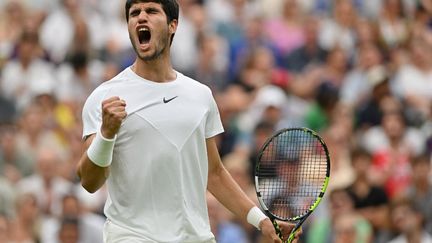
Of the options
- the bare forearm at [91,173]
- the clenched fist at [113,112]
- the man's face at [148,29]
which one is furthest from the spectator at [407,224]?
the clenched fist at [113,112]

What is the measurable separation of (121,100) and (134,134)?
409 mm

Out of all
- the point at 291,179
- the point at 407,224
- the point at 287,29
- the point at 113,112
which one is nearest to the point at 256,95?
the point at 287,29

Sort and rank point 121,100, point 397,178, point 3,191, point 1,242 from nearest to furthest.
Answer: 1. point 121,100
2. point 1,242
3. point 3,191
4. point 397,178

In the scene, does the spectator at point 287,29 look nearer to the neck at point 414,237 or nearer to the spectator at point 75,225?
the neck at point 414,237

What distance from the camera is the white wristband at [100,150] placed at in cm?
712

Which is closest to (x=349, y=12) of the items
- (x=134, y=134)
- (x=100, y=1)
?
(x=100, y=1)

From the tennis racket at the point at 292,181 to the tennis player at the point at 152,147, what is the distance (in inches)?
12.1

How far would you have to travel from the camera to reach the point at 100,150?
713 centimetres

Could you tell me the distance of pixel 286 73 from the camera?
16.0 metres

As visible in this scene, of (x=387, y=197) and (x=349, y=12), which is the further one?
(x=349, y=12)

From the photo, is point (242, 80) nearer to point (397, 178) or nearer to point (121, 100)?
point (397, 178)

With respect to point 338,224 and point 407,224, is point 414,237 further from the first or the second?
point 338,224

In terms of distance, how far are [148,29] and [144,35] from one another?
0.28ft

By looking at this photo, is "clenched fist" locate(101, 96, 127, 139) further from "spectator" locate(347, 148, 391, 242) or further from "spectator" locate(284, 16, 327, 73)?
"spectator" locate(284, 16, 327, 73)
